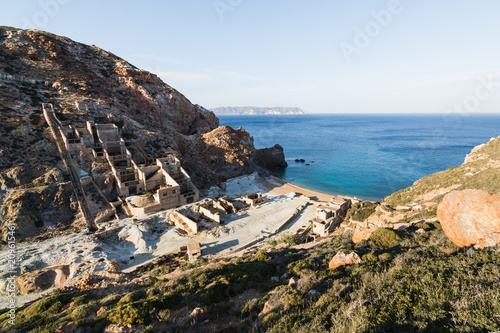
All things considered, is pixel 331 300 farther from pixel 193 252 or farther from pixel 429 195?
pixel 429 195

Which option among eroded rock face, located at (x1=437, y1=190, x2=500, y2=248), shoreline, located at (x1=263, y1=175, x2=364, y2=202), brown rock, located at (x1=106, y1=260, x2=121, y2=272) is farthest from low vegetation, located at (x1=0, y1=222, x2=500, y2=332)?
shoreline, located at (x1=263, y1=175, x2=364, y2=202)

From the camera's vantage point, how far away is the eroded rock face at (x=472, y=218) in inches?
420

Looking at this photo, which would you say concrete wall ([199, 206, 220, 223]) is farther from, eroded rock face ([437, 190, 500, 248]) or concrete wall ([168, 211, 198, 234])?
eroded rock face ([437, 190, 500, 248])

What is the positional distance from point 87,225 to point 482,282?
3823 centimetres

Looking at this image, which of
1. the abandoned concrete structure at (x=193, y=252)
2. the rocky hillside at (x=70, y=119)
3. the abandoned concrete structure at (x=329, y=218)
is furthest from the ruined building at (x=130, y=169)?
the abandoned concrete structure at (x=329, y=218)

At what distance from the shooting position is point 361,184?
60.8 meters

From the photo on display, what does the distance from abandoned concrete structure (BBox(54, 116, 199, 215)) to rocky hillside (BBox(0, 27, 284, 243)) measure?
9.88 feet

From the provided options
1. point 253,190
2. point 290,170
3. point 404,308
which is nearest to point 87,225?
point 253,190

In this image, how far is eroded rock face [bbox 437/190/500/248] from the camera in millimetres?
10680

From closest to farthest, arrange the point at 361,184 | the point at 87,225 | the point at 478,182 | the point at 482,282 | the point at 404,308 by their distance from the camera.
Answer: the point at 404,308
the point at 482,282
the point at 478,182
the point at 87,225
the point at 361,184

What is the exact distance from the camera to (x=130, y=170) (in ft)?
132

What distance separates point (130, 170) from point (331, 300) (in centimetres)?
4011

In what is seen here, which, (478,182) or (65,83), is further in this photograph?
(65,83)

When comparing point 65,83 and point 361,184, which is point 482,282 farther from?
point 65,83
